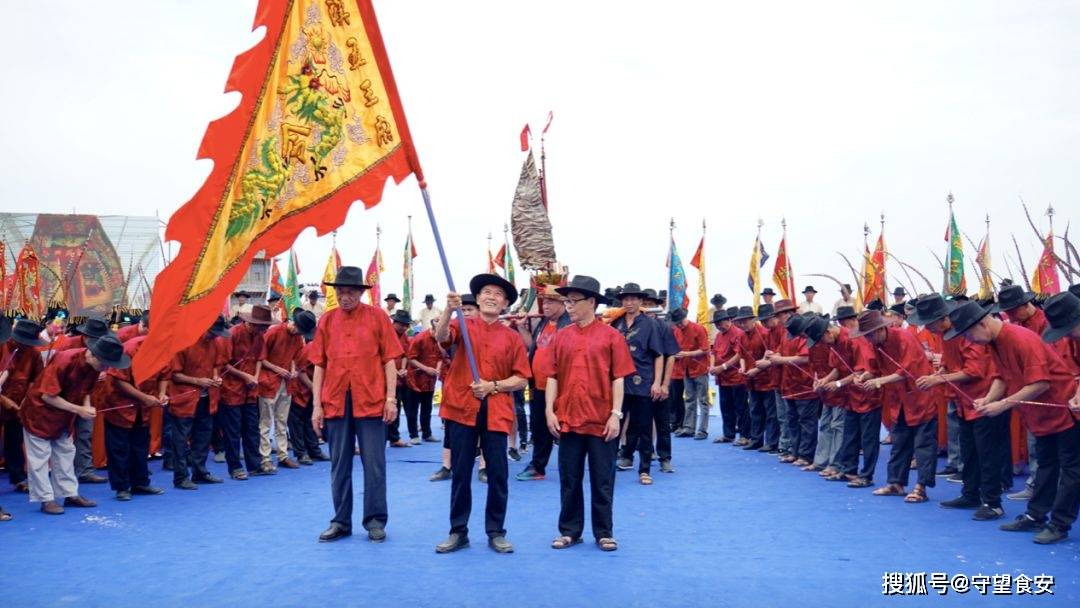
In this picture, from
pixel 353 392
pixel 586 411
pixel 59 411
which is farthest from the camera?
pixel 59 411

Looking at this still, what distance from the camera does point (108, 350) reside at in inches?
295

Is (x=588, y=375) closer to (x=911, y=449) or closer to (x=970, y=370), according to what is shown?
(x=970, y=370)

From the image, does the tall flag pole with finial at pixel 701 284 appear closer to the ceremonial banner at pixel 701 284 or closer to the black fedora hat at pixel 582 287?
the ceremonial banner at pixel 701 284

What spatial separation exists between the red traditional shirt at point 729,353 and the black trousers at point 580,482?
6.59m

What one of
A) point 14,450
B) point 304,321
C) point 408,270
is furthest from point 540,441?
point 408,270

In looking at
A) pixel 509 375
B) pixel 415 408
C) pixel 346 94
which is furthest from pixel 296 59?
pixel 415 408

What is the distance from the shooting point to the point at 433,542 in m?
6.34

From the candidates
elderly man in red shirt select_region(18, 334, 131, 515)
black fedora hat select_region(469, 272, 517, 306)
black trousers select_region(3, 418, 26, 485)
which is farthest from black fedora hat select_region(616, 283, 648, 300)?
black trousers select_region(3, 418, 26, 485)

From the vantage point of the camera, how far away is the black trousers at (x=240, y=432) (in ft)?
31.4

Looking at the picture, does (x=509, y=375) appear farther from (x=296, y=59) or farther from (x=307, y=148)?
(x=296, y=59)

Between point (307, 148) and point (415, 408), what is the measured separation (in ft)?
27.2

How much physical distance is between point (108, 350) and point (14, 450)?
226 cm

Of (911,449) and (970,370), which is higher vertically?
(970,370)

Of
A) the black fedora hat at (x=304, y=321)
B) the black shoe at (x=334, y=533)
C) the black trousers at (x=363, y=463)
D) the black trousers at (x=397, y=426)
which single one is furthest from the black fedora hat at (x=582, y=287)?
the black trousers at (x=397, y=426)
